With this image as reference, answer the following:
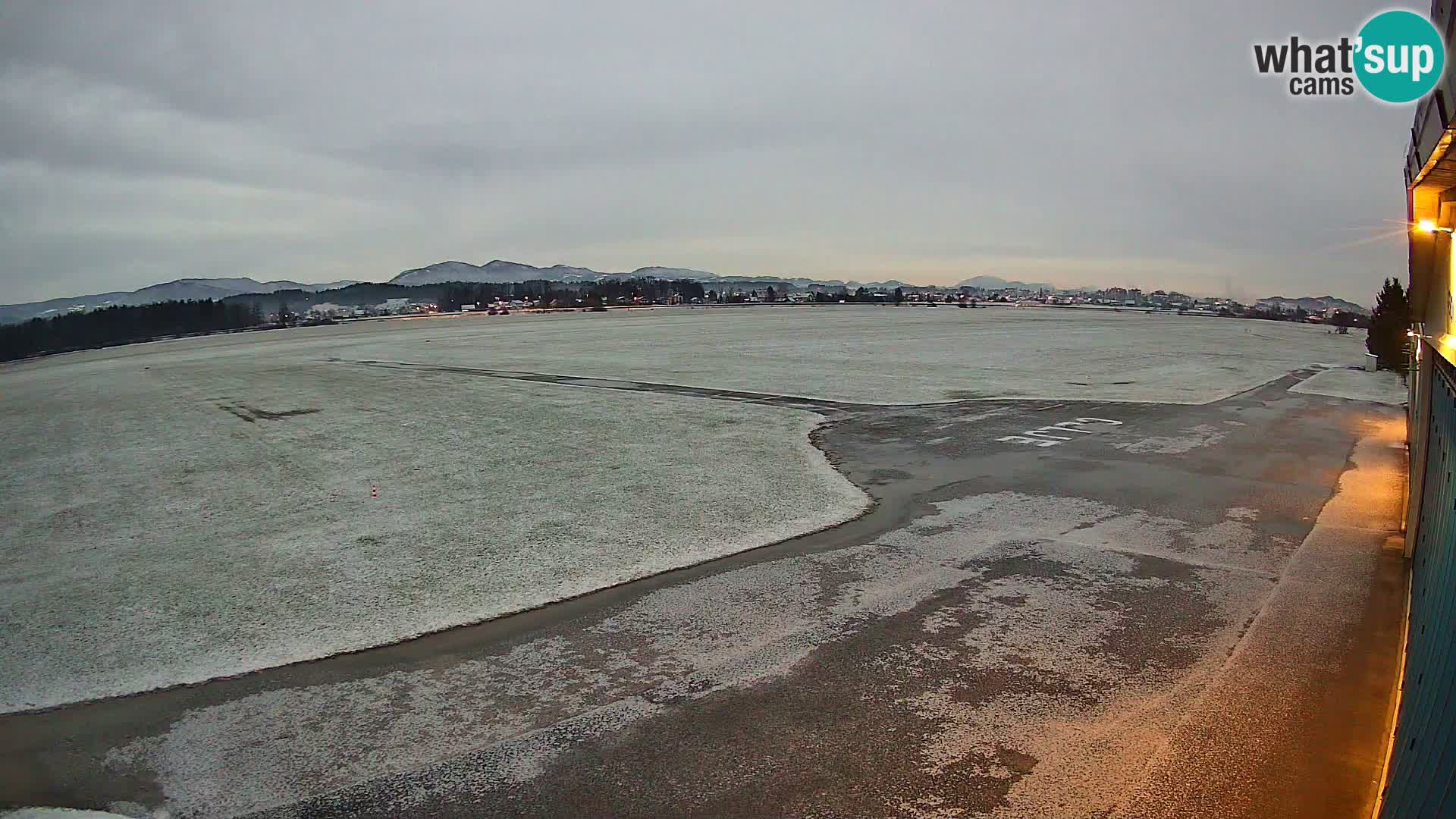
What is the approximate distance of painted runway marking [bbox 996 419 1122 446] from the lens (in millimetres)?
13852

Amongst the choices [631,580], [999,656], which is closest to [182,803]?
[631,580]

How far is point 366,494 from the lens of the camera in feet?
35.3

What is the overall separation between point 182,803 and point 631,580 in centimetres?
380

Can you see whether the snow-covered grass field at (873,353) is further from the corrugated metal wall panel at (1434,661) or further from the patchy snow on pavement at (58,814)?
the patchy snow on pavement at (58,814)

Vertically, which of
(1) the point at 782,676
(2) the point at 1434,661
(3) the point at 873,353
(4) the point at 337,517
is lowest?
(1) the point at 782,676

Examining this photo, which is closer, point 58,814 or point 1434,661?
point 1434,661

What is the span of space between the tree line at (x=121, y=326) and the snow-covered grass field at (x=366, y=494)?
109 feet

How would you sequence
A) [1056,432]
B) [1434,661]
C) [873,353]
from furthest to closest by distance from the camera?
[873,353], [1056,432], [1434,661]

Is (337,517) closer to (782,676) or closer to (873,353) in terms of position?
(782,676)

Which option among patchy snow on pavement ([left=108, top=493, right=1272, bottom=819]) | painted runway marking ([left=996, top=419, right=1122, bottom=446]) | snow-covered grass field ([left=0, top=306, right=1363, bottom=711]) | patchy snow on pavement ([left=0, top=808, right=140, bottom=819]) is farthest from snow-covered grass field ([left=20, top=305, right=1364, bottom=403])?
patchy snow on pavement ([left=0, top=808, right=140, bottom=819])

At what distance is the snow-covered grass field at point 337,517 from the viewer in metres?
6.36

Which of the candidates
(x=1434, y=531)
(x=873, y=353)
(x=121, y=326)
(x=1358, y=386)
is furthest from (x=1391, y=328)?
(x=121, y=326)

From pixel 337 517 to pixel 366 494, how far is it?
1091 mm

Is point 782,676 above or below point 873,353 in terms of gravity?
below
